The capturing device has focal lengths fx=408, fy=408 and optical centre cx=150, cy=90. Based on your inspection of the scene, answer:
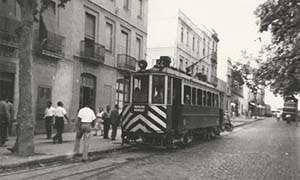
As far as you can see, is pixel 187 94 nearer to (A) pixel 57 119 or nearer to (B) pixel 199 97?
(B) pixel 199 97

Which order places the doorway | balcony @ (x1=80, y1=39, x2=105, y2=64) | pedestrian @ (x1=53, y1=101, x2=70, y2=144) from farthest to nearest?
1. balcony @ (x1=80, y1=39, x2=105, y2=64)
2. the doorway
3. pedestrian @ (x1=53, y1=101, x2=70, y2=144)

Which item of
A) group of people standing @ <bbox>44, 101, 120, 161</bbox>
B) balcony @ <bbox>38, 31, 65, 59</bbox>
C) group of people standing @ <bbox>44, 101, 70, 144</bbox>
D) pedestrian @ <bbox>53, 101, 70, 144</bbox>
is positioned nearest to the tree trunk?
group of people standing @ <bbox>44, 101, 120, 161</bbox>

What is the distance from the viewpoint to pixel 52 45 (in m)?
19.4

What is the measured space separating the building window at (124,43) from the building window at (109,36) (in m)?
1.52

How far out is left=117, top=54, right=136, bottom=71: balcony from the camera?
26895 millimetres

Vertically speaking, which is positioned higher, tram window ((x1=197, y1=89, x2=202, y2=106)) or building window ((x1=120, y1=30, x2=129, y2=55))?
building window ((x1=120, y1=30, x2=129, y2=55))

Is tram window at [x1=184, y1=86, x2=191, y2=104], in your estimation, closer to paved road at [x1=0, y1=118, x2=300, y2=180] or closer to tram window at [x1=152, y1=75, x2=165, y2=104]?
tram window at [x1=152, y1=75, x2=165, y2=104]

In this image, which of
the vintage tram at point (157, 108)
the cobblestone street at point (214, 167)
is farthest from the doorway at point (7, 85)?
the cobblestone street at point (214, 167)

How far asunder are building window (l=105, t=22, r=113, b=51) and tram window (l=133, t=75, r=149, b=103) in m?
10.3

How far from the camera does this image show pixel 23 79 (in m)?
11.8

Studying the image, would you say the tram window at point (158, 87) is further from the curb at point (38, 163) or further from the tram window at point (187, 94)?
the curb at point (38, 163)

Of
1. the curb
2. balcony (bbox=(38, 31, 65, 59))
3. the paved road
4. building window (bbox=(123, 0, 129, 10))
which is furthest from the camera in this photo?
building window (bbox=(123, 0, 129, 10))

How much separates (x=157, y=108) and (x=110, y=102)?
11297mm

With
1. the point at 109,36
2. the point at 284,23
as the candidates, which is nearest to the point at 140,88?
the point at 284,23
